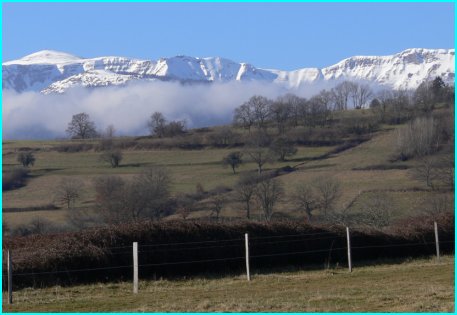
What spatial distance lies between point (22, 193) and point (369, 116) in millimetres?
57206

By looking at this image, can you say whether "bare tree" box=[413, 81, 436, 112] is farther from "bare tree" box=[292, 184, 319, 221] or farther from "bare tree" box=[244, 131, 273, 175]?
"bare tree" box=[292, 184, 319, 221]

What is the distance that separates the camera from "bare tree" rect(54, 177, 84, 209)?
76.1 m

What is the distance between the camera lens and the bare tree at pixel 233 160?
3593 inches

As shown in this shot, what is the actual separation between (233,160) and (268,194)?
69.7ft

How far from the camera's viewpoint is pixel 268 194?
233 feet

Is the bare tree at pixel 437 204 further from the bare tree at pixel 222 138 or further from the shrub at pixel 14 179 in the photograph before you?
the bare tree at pixel 222 138

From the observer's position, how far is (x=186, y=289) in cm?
1595

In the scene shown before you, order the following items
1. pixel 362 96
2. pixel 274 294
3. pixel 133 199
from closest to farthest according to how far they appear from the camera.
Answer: pixel 274 294 < pixel 133 199 < pixel 362 96

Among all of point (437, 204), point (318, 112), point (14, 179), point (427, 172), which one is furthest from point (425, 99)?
point (437, 204)

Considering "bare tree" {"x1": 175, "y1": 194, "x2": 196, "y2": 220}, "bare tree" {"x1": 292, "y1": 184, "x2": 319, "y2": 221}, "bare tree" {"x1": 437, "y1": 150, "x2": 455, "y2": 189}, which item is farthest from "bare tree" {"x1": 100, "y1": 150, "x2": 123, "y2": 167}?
"bare tree" {"x1": 437, "y1": 150, "x2": 455, "y2": 189}

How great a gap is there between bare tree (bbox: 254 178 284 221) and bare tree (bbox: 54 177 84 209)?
58.3ft

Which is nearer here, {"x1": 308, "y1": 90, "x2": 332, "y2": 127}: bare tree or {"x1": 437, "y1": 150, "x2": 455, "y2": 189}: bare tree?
{"x1": 437, "y1": 150, "x2": 455, "y2": 189}: bare tree

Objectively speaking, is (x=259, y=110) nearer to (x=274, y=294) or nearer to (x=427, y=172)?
(x=427, y=172)

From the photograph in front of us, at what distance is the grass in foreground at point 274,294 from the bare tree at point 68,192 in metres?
58.8
